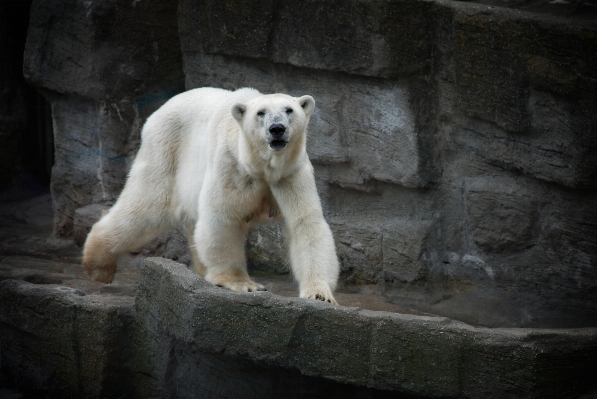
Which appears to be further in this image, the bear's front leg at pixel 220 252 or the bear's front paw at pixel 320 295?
the bear's front leg at pixel 220 252

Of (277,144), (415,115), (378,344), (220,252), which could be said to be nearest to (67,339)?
(220,252)

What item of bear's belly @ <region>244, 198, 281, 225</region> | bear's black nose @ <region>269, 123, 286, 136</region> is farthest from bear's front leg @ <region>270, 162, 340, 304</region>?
bear's black nose @ <region>269, 123, 286, 136</region>

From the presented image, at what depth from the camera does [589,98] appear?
17.3 ft

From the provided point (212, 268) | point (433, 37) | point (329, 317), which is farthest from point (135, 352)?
point (433, 37)

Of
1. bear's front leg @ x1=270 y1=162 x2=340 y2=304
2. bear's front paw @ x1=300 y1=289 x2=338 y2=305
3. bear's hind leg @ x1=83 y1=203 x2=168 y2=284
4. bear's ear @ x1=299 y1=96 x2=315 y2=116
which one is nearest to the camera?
bear's front paw @ x1=300 y1=289 x2=338 y2=305

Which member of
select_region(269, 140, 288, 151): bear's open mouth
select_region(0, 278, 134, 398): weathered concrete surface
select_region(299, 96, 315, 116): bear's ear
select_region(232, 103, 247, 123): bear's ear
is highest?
select_region(299, 96, 315, 116): bear's ear

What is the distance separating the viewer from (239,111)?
513cm

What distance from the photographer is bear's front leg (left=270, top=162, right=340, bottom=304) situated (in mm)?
4922

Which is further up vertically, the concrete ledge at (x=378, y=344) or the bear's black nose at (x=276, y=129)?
the bear's black nose at (x=276, y=129)

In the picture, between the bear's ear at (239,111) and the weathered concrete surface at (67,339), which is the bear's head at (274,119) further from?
the weathered concrete surface at (67,339)

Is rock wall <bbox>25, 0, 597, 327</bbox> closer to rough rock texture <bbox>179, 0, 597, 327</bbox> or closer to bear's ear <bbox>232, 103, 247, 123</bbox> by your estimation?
rough rock texture <bbox>179, 0, 597, 327</bbox>

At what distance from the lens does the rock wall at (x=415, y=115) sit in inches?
220

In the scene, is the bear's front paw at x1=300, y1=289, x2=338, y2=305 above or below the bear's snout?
below

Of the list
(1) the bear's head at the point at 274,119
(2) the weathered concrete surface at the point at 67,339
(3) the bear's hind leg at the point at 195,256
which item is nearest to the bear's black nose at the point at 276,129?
(1) the bear's head at the point at 274,119
